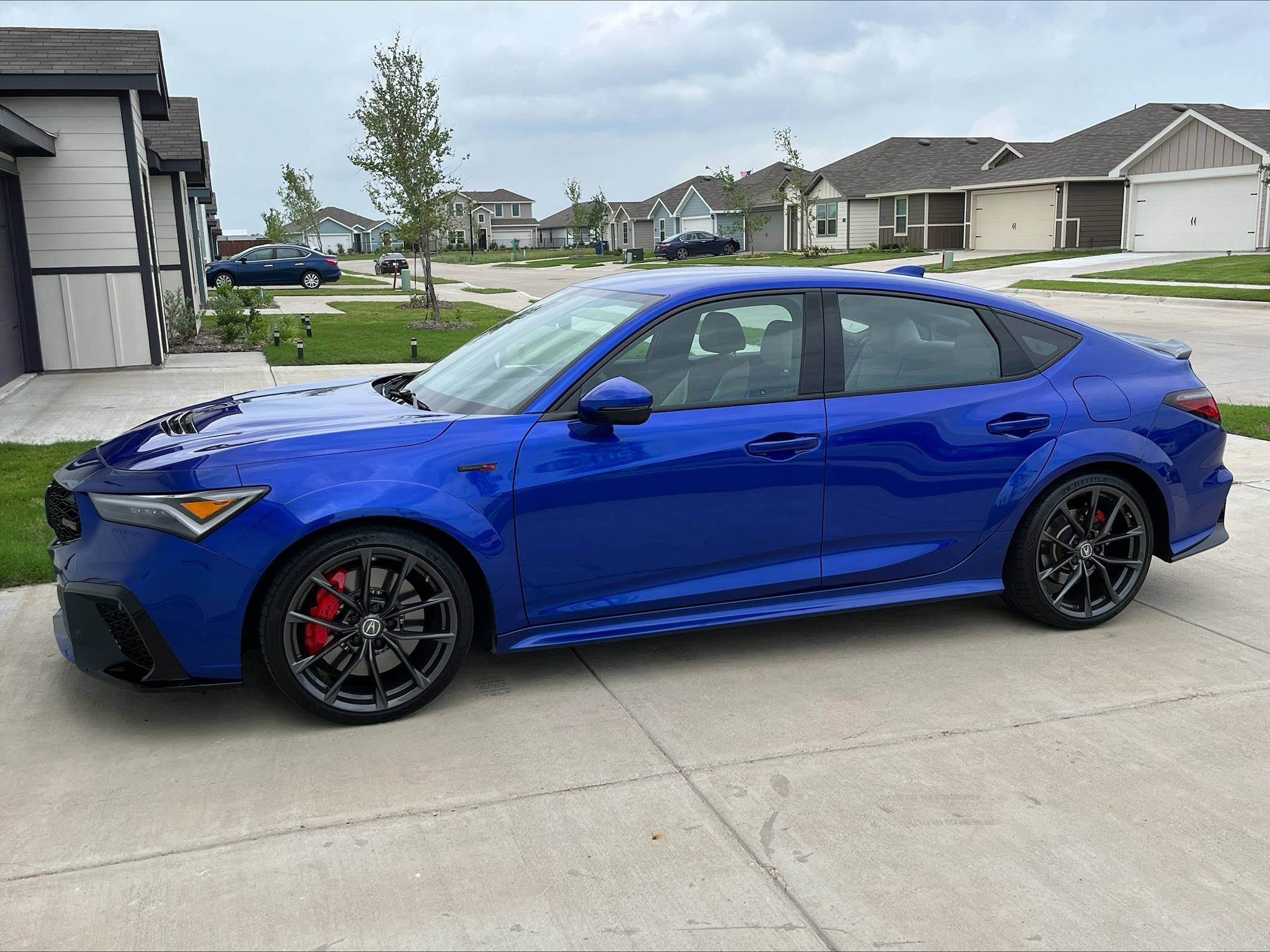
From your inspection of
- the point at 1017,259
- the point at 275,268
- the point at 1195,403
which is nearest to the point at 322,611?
the point at 1195,403

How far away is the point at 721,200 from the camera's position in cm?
6975

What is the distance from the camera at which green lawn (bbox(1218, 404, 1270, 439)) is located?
9570mm

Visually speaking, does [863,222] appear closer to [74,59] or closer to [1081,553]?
[74,59]

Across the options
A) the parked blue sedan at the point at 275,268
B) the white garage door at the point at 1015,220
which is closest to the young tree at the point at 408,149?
the parked blue sedan at the point at 275,268

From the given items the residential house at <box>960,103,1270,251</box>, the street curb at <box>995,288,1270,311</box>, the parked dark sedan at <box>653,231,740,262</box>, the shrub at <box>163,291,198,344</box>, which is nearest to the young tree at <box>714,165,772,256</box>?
the parked dark sedan at <box>653,231,740,262</box>

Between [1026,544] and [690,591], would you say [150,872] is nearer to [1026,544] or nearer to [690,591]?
[690,591]

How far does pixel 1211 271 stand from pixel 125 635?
99.8ft

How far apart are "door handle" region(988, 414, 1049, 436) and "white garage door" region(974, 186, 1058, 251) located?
4424cm

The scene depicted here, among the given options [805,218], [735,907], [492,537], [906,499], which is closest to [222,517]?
[492,537]

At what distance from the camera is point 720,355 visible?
15.3ft

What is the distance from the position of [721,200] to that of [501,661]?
6742 cm

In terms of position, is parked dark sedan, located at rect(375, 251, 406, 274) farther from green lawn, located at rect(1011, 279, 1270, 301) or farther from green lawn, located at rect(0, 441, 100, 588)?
green lawn, located at rect(0, 441, 100, 588)

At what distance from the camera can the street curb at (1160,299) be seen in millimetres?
22469

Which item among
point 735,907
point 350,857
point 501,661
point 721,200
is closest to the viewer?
→ point 735,907
